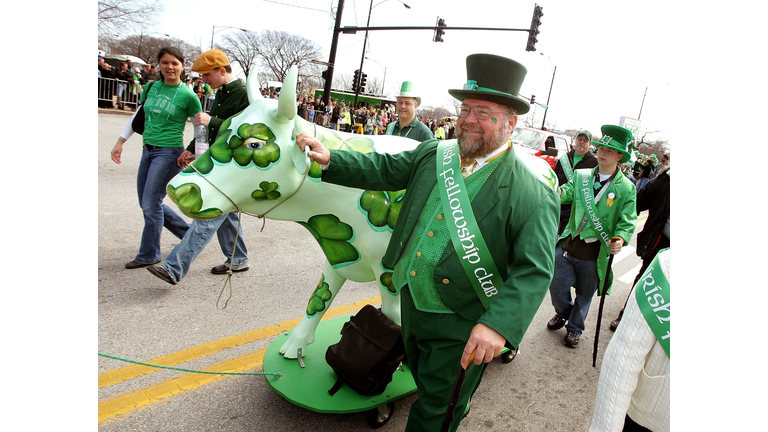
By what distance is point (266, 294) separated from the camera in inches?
172

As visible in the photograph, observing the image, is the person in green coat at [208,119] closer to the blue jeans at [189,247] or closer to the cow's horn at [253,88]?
the blue jeans at [189,247]

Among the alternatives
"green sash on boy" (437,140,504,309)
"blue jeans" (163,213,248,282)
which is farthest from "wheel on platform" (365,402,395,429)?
"blue jeans" (163,213,248,282)

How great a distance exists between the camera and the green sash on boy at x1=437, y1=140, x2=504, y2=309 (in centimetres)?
205

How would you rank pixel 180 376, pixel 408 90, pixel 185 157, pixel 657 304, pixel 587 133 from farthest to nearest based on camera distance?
pixel 587 133, pixel 408 90, pixel 185 157, pixel 180 376, pixel 657 304

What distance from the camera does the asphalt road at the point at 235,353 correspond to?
271cm

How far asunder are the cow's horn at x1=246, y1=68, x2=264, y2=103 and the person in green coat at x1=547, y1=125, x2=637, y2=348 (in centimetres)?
285

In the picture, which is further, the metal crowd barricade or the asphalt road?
the metal crowd barricade

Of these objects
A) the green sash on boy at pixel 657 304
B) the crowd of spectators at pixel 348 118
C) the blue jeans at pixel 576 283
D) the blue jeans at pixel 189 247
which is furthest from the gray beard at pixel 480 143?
the crowd of spectators at pixel 348 118

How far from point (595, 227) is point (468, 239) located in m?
2.41

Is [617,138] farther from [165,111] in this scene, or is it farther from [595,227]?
[165,111]

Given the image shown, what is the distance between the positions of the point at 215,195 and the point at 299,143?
1.79 ft

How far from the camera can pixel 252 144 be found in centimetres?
246

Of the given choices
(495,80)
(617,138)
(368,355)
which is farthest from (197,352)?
(617,138)

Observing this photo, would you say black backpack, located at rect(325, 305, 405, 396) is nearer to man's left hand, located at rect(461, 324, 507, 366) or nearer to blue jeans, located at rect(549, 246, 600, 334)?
man's left hand, located at rect(461, 324, 507, 366)
